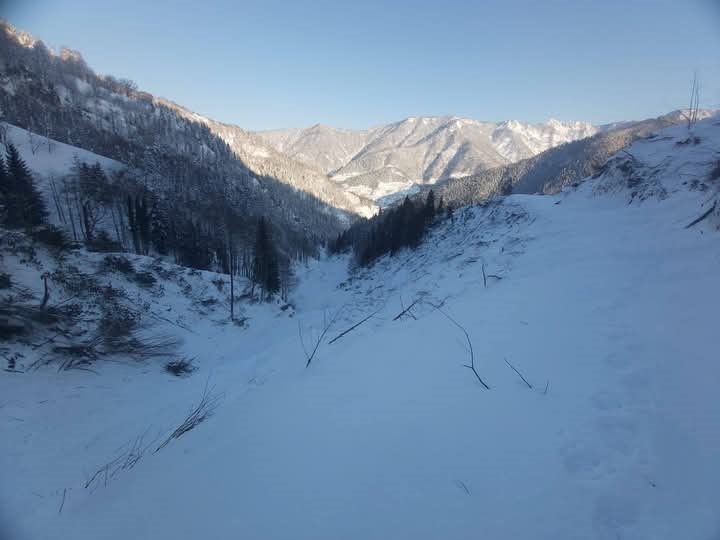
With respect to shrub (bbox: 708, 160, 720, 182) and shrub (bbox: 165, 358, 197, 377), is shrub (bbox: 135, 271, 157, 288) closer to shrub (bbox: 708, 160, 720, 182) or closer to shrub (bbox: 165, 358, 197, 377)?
shrub (bbox: 165, 358, 197, 377)

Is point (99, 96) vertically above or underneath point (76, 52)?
underneath

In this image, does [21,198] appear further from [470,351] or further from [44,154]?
[470,351]

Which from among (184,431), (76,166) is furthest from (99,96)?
(184,431)

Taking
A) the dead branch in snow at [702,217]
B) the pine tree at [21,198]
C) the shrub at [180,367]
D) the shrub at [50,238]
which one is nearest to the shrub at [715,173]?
the dead branch in snow at [702,217]

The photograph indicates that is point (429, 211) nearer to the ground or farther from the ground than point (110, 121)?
nearer to the ground

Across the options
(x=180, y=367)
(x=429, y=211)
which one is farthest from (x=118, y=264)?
(x=429, y=211)

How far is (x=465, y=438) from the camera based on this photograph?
4125mm

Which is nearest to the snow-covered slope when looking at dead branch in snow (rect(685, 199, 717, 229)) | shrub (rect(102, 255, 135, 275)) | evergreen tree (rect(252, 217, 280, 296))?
dead branch in snow (rect(685, 199, 717, 229))

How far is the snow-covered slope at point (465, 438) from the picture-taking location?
319 cm

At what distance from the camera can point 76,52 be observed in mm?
132750

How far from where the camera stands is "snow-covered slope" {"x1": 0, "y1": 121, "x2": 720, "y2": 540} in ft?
10.5

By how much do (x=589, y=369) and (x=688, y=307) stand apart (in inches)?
138

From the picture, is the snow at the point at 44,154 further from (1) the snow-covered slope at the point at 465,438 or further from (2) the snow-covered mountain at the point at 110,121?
(1) the snow-covered slope at the point at 465,438

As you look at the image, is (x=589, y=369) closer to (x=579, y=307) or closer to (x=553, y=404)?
(x=553, y=404)
